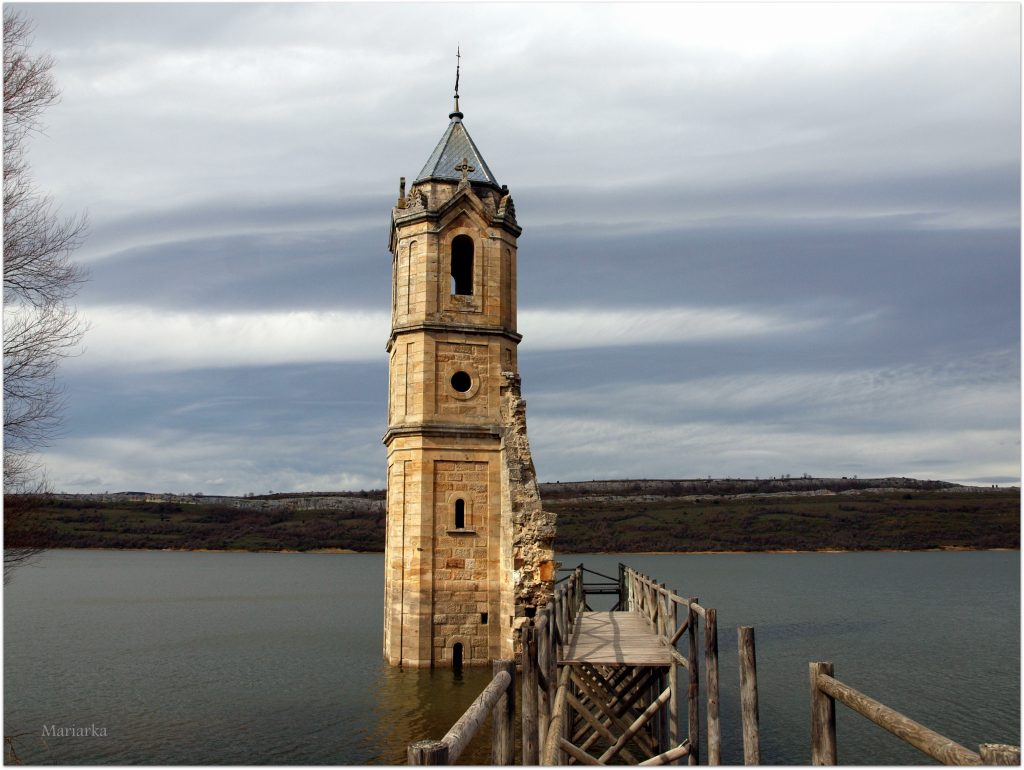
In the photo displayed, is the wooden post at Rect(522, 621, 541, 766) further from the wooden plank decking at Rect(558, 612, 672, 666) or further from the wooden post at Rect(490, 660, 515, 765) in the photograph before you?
the wooden plank decking at Rect(558, 612, 672, 666)

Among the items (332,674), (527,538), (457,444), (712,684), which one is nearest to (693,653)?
(712,684)

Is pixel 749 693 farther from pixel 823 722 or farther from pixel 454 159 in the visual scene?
pixel 454 159

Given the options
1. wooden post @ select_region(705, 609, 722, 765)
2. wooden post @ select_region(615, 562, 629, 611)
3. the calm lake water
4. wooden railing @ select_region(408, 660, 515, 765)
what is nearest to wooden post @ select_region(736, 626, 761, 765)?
wooden post @ select_region(705, 609, 722, 765)

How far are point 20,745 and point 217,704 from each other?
15.7 ft

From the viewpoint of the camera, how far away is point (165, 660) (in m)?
30.3

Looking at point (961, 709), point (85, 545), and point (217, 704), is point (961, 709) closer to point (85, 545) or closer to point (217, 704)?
point (217, 704)

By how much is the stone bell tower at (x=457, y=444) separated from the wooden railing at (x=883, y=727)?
48.9ft

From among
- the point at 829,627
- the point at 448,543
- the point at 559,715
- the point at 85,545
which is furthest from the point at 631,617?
the point at 85,545

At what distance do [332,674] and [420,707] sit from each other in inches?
253

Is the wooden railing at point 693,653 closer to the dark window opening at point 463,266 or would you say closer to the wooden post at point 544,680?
the wooden post at point 544,680

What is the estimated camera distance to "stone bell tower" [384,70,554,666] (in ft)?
74.9

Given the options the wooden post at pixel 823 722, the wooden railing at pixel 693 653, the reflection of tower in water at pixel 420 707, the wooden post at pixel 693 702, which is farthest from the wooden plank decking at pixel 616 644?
the wooden post at pixel 823 722

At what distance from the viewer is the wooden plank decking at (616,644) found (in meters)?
13.3

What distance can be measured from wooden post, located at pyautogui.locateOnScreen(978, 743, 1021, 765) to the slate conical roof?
23207mm
